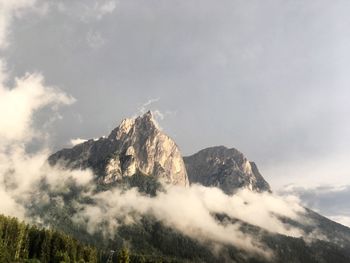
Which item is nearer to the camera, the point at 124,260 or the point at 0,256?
the point at 124,260

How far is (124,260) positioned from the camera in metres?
171

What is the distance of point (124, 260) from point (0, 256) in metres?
55.9

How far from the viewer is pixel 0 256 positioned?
190 meters
